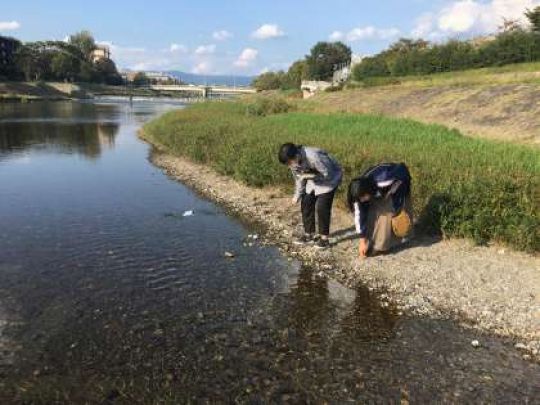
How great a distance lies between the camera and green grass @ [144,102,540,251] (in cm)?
994

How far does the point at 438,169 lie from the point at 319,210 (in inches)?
129

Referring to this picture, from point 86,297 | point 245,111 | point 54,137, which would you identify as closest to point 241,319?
point 86,297

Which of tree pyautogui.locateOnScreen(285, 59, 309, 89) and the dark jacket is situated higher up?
tree pyautogui.locateOnScreen(285, 59, 309, 89)

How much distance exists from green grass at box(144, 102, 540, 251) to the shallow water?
9.32 ft

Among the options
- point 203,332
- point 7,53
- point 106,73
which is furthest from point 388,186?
point 106,73

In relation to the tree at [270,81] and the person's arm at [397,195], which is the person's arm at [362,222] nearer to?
the person's arm at [397,195]

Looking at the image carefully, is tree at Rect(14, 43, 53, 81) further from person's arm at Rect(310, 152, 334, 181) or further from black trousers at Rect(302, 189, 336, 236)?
person's arm at Rect(310, 152, 334, 181)

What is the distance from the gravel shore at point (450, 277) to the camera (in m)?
7.59

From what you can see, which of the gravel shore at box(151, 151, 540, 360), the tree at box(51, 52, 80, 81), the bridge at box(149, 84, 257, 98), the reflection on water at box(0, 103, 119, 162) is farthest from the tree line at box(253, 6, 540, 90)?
the tree at box(51, 52, 80, 81)

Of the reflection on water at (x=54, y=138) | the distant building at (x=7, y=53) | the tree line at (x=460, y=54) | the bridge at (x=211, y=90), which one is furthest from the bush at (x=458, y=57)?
the distant building at (x=7, y=53)

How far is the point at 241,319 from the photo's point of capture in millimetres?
7840

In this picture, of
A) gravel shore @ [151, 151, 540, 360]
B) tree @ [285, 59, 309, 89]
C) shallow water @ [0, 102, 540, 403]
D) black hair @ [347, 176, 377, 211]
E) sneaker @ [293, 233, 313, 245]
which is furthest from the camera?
tree @ [285, 59, 309, 89]

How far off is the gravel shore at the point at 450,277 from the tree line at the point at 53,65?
426 feet

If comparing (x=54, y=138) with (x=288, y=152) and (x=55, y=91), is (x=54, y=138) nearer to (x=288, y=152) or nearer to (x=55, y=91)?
(x=288, y=152)
